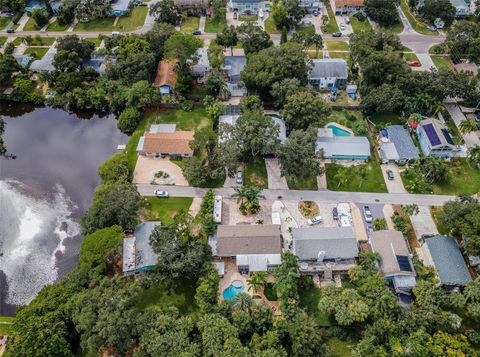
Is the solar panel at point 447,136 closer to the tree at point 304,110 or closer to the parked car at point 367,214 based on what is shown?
the tree at point 304,110

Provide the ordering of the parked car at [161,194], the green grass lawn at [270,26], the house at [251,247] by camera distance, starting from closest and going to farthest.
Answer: the house at [251,247] → the parked car at [161,194] → the green grass lawn at [270,26]

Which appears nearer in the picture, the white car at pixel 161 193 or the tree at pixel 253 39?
the white car at pixel 161 193

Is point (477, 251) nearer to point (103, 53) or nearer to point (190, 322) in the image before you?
point (190, 322)

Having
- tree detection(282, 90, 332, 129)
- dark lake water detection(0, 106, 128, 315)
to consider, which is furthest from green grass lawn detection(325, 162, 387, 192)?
dark lake water detection(0, 106, 128, 315)

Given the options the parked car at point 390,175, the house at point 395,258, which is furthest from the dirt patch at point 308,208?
the parked car at point 390,175

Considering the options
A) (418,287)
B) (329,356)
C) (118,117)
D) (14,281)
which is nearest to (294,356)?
(329,356)

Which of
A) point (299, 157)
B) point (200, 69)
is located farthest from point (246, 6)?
point (299, 157)

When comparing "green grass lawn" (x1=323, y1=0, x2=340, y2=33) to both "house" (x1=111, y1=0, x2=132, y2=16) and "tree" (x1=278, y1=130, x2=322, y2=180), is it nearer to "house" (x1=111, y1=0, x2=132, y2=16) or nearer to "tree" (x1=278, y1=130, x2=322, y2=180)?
"tree" (x1=278, y1=130, x2=322, y2=180)
